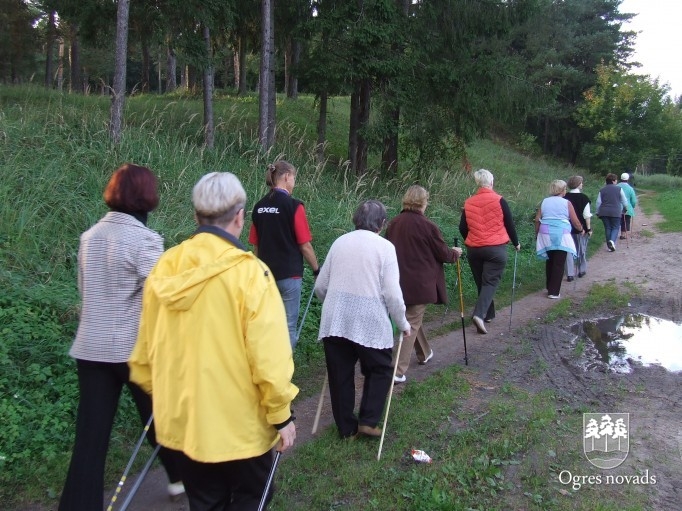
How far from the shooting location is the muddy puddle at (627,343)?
668 cm

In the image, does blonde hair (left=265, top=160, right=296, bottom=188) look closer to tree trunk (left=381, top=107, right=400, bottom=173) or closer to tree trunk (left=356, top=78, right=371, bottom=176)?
tree trunk (left=356, top=78, right=371, bottom=176)

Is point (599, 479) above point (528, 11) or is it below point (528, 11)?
below

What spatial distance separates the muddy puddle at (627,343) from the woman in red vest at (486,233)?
1343 millimetres

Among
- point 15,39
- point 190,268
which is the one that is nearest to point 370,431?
point 190,268

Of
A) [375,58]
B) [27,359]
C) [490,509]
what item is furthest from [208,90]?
[490,509]

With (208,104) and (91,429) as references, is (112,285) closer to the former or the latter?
(91,429)

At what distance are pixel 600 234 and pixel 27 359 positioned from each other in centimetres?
1636

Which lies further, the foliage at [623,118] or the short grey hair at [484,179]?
the foliage at [623,118]

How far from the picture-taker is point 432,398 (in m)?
5.48

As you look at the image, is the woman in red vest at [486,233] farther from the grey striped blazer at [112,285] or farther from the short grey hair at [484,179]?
the grey striped blazer at [112,285]

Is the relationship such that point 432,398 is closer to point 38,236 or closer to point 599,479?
point 599,479

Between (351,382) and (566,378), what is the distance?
2.73 meters

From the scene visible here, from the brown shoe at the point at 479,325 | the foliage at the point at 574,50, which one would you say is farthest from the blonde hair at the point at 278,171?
the foliage at the point at 574,50

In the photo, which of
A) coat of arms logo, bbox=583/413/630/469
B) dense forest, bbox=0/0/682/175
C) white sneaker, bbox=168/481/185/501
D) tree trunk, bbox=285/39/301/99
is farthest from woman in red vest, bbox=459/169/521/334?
tree trunk, bbox=285/39/301/99
